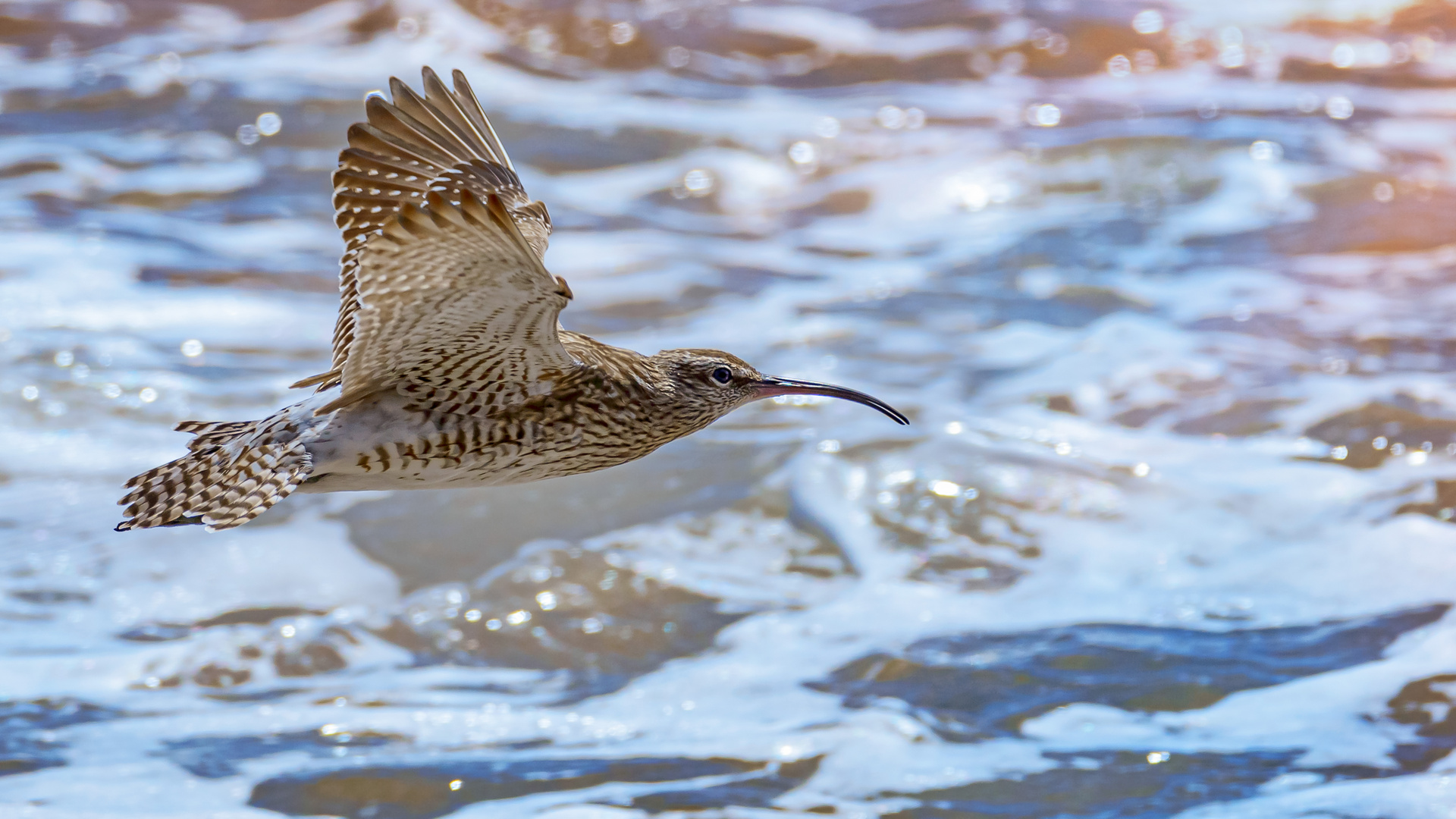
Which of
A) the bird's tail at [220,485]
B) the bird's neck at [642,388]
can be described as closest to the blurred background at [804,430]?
the bird's neck at [642,388]

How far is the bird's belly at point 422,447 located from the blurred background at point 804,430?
4.81ft

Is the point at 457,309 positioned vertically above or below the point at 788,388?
below

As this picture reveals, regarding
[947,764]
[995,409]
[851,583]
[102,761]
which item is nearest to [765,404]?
[995,409]

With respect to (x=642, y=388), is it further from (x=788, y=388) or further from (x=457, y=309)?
(x=457, y=309)

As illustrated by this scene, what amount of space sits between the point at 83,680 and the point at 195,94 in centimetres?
611

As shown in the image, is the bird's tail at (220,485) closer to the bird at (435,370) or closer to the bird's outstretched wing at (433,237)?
the bird at (435,370)

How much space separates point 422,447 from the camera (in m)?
3.74

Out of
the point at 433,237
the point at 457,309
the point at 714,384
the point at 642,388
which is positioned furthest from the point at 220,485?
the point at 714,384

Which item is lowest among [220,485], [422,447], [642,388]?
[220,485]

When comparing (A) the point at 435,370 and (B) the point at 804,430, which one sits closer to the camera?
(A) the point at 435,370

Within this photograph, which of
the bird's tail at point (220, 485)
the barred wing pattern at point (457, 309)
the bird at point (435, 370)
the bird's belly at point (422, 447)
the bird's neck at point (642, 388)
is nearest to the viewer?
the barred wing pattern at point (457, 309)

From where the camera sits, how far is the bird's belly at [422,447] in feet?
12.1

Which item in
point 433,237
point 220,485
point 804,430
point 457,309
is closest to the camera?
point 433,237

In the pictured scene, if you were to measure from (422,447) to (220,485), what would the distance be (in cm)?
45
